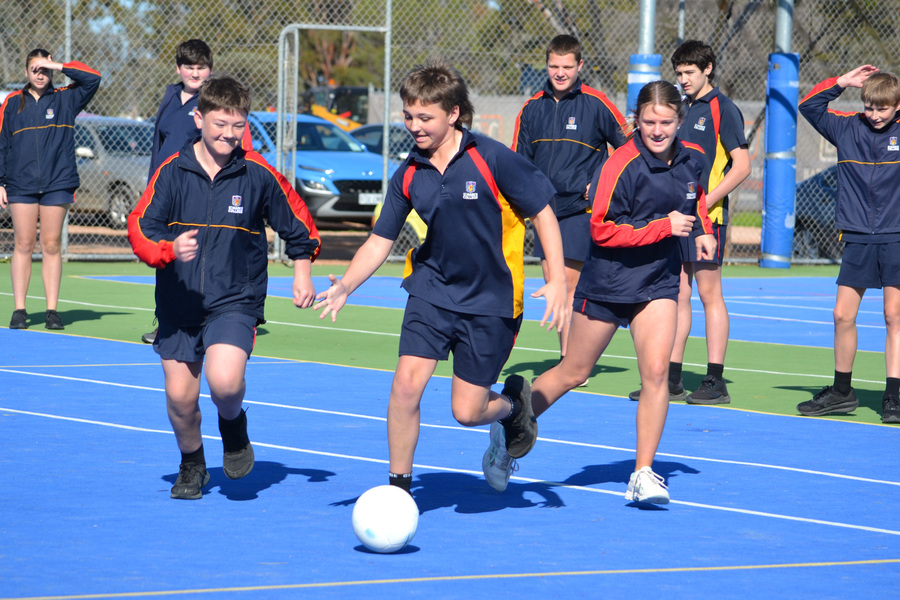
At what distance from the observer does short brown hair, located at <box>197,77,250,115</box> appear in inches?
210

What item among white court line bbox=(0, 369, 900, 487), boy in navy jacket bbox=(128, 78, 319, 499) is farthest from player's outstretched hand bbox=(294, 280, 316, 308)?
white court line bbox=(0, 369, 900, 487)

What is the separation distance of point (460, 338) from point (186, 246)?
121 cm

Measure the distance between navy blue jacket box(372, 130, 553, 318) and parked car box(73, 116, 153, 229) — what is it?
48.9ft

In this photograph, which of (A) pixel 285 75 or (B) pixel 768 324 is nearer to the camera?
(B) pixel 768 324

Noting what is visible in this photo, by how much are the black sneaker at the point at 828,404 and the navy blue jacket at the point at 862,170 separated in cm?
101

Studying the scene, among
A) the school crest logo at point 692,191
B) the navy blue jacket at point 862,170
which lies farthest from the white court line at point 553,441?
the navy blue jacket at point 862,170

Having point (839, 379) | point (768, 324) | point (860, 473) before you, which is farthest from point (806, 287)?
point (860, 473)

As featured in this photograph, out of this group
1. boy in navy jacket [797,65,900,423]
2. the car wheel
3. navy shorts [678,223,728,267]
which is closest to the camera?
navy shorts [678,223,728,267]

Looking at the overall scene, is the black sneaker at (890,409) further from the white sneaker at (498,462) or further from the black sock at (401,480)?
the black sock at (401,480)

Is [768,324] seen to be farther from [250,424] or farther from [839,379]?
[250,424]

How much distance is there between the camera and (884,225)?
7887mm

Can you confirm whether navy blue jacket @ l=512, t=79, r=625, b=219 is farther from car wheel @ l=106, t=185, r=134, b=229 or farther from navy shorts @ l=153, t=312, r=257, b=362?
car wheel @ l=106, t=185, r=134, b=229

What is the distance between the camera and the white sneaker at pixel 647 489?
5469 millimetres

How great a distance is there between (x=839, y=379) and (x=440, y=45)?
1440cm
